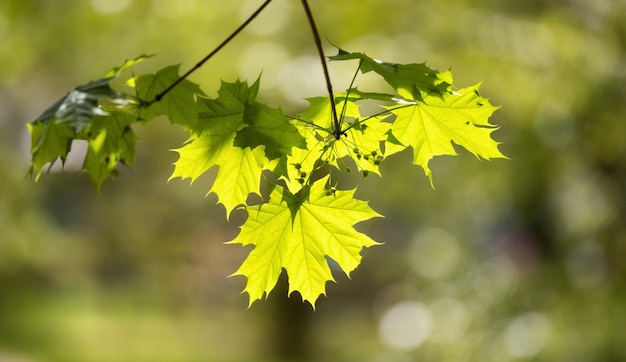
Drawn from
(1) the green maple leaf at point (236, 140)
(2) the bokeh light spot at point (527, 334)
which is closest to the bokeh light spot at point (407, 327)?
(2) the bokeh light spot at point (527, 334)

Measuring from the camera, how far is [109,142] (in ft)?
2.97

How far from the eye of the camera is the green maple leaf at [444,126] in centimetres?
91

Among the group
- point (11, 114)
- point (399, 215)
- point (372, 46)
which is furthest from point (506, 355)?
point (11, 114)

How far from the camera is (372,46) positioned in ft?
15.1

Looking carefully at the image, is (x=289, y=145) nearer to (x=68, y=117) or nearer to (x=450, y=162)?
(x=68, y=117)

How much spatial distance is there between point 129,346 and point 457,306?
6431 millimetres

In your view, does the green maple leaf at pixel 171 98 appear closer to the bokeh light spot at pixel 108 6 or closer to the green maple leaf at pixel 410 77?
the green maple leaf at pixel 410 77

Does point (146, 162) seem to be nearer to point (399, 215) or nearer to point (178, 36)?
point (399, 215)

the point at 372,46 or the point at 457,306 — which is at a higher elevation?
the point at 372,46

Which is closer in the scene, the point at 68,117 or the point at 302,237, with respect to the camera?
the point at 68,117

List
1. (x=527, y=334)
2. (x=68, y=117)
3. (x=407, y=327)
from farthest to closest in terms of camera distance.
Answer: (x=407, y=327) < (x=527, y=334) < (x=68, y=117)

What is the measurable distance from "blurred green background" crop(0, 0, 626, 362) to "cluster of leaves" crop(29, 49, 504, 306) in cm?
268

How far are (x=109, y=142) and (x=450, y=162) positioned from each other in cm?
492

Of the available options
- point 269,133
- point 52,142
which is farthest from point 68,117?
point 269,133
